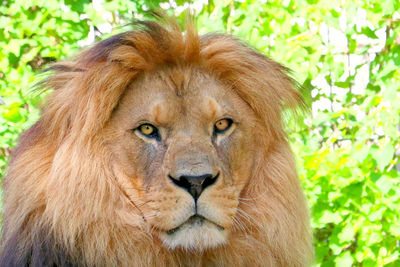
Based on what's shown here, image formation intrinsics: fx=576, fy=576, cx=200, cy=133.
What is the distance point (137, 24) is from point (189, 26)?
0.69 ft

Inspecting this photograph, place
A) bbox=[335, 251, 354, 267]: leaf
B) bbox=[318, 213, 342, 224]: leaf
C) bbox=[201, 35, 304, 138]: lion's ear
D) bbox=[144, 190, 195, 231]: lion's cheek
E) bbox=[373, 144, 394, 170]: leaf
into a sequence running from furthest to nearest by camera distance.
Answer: bbox=[335, 251, 354, 267]: leaf
bbox=[318, 213, 342, 224]: leaf
bbox=[373, 144, 394, 170]: leaf
bbox=[201, 35, 304, 138]: lion's ear
bbox=[144, 190, 195, 231]: lion's cheek

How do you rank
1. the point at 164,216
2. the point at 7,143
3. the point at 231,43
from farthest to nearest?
the point at 7,143 < the point at 231,43 < the point at 164,216

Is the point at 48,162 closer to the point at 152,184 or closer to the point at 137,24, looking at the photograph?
the point at 152,184

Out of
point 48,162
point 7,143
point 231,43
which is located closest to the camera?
point 48,162

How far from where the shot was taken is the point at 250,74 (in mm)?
2424

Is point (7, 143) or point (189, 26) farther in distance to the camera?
point (7, 143)

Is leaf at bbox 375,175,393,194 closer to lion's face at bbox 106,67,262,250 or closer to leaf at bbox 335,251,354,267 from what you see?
leaf at bbox 335,251,354,267

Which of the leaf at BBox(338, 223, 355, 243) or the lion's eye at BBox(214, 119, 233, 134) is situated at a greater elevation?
the lion's eye at BBox(214, 119, 233, 134)

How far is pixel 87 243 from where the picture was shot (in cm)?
214

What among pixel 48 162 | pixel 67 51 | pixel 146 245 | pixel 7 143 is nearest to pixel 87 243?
pixel 146 245

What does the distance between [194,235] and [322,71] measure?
2276 millimetres

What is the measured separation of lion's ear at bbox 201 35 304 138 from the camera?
2.40 metres

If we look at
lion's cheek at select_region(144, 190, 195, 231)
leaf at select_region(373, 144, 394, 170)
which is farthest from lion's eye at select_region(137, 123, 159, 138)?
leaf at select_region(373, 144, 394, 170)

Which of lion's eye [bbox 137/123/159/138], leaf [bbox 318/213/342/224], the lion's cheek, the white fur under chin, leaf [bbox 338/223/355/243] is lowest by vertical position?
leaf [bbox 338/223/355/243]
